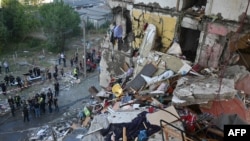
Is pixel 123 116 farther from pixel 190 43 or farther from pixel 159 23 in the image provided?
pixel 190 43

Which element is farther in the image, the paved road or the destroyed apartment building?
the paved road

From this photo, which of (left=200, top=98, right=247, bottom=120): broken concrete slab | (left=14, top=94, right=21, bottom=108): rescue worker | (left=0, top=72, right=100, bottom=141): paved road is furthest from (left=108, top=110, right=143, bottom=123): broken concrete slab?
(left=14, top=94, right=21, bottom=108): rescue worker

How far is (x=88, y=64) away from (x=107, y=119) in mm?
16490

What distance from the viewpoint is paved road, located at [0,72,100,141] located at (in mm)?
15908

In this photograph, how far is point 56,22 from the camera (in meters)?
30.9

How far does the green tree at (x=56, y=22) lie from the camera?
3097 cm

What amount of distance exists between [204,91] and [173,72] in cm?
254

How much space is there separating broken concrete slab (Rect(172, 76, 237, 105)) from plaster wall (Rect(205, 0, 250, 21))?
2.55 m

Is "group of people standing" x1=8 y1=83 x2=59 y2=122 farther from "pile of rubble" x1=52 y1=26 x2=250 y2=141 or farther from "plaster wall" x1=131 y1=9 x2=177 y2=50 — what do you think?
"plaster wall" x1=131 y1=9 x2=177 y2=50

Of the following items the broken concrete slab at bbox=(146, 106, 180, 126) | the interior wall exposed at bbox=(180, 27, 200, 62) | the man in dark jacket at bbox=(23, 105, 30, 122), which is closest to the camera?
the broken concrete slab at bbox=(146, 106, 180, 126)

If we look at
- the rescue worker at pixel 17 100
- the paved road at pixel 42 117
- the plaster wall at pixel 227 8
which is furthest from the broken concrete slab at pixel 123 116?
the rescue worker at pixel 17 100

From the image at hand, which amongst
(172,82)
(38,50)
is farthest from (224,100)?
(38,50)

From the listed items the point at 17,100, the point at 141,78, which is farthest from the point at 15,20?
the point at 141,78

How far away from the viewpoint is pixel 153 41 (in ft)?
41.8
